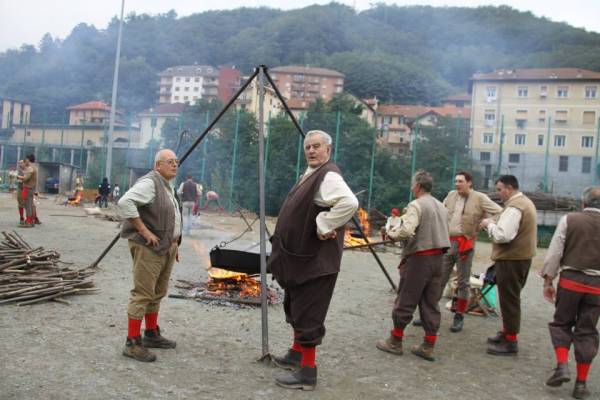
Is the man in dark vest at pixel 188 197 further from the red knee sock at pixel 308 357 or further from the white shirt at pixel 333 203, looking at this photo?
the white shirt at pixel 333 203

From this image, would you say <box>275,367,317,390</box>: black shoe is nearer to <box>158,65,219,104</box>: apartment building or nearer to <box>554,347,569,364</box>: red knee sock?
<box>554,347,569,364</box>: red knee sock

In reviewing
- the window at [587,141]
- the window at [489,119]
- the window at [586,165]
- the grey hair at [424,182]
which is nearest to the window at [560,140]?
the window at [587,141]

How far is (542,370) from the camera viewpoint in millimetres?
4918

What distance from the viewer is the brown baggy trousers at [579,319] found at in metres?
4.27

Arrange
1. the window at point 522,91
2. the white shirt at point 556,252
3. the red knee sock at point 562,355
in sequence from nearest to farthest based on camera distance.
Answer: the red knee sock at point 562,355
the white shirt at point 556,252
the window at point 522,91

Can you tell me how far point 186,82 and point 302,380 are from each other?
107862 mm

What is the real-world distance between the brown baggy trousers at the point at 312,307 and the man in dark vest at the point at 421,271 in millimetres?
1232

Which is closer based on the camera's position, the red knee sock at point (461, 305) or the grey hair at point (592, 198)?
the grey hair at point (592, 198)

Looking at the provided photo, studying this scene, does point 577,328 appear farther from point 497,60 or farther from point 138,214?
point 497,60

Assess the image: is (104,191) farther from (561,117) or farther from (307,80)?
(307,80)

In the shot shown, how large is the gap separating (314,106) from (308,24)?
10030 centimetres

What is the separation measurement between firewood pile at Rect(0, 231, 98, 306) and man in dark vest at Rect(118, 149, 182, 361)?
2.00 metres

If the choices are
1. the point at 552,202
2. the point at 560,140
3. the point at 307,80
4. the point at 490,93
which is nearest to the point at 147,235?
the point at 552,202

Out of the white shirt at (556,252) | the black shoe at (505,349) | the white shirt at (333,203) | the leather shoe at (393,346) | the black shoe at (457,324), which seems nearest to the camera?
the white shirt at (333,203)
